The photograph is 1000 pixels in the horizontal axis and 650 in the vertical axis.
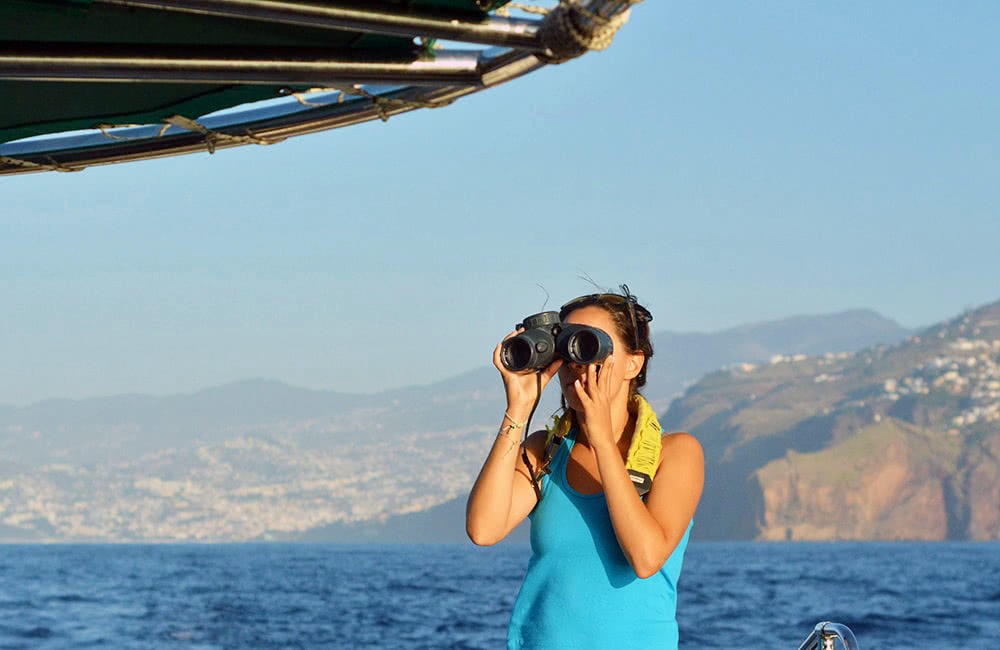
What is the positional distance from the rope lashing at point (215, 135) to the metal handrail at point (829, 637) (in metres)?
1.85

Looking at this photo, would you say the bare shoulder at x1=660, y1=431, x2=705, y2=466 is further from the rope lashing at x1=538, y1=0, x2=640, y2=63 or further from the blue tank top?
the rope lashing at x1=538, y1=0, x2=640, y2=63

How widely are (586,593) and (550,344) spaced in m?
0.49

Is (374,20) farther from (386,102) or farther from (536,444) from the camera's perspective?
(536,444)

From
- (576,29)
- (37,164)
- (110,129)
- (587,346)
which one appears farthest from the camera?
(37,164)

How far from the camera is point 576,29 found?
7.66ft

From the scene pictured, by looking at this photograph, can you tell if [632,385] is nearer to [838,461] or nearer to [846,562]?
[846,562]

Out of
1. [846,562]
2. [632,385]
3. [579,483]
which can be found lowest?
[846,562]

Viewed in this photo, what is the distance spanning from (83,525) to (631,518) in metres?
195

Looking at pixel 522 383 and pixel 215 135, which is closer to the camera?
pixel 522 383

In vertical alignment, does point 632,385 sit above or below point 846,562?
above

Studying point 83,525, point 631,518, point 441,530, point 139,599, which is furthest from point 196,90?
point 83,525

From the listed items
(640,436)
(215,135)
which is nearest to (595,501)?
(640,436)

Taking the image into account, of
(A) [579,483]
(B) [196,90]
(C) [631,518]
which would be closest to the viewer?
(C) [631,518]

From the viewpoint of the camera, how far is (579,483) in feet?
9.19
